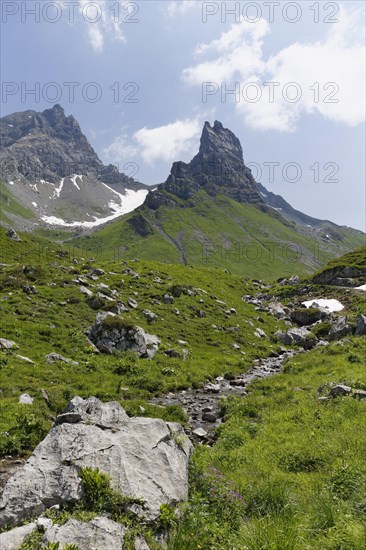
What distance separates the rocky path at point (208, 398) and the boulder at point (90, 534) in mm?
8819

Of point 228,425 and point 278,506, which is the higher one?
point 278,506

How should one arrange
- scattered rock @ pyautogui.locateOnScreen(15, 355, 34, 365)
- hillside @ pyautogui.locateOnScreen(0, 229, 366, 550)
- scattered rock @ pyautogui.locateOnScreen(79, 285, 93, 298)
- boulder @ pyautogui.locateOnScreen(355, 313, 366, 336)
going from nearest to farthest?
hillside @ pyautogui.locateOnScreen(0, 229, 366, 550) → scattered rock @ pyautogui.locateOnScreen(15, 355, 34, 365) → boulder @ pyautogui.locateOnScreen(355, 313, 366, 336) → scattered rock @ pyautogui.locateOnScreen(79, 285, 93, 298)

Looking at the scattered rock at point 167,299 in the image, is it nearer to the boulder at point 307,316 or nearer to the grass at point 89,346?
the grass at point 89,346

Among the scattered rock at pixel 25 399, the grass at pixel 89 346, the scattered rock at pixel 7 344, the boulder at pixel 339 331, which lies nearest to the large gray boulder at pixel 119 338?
the grass at pixel 89 346

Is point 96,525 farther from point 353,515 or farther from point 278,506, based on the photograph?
point 353,515

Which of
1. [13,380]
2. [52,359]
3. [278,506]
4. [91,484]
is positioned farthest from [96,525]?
[52,359]

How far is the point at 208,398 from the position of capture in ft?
75.3

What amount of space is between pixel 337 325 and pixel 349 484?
34964 millimetres

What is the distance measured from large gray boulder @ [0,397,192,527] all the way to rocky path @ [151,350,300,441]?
5.09 metres

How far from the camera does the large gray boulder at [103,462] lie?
338 inches

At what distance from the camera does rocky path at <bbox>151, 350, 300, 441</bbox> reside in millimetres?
17844

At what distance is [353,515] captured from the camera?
7719mm

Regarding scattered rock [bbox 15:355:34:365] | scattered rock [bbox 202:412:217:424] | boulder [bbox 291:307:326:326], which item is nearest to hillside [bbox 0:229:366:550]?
scattered rock [bbox 15:355:34:365]

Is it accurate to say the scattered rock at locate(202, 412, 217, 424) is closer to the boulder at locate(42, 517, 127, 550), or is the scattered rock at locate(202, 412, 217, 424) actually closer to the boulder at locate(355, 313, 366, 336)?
the boulder at locate(42, 517, 127, 550)
